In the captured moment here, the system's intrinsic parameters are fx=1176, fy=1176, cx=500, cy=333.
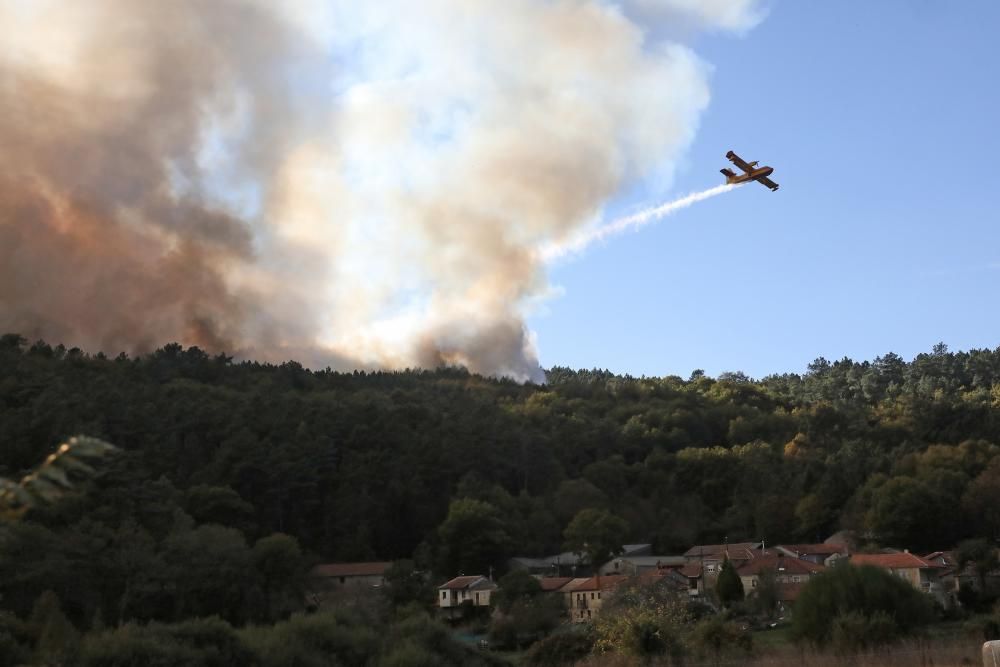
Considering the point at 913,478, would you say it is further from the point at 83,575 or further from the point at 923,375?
the point at 923,375

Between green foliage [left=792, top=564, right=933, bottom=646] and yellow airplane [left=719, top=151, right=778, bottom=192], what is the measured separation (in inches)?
561

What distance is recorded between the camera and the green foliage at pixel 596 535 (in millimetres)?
75625

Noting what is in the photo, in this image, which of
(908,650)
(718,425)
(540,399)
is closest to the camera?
(908,650)

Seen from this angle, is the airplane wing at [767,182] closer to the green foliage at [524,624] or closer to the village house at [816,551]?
the green foliage at [524,624]

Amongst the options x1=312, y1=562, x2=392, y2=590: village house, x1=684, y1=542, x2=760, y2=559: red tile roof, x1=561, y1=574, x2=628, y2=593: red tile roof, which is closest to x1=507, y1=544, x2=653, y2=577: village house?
x1=684, y1=542, x2=760, y2=559: red tile roof

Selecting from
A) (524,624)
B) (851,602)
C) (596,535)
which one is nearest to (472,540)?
→ (596,535)

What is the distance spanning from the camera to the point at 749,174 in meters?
41.6

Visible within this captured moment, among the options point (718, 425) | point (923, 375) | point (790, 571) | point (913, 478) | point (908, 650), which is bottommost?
point (908, 650)

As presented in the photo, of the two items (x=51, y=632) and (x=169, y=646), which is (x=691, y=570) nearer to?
Result: (x=169, y=646)

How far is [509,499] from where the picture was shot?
82.7 m

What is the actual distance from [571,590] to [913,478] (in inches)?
1015

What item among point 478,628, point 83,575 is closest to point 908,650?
point 478,628

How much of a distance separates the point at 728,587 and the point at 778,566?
645cm

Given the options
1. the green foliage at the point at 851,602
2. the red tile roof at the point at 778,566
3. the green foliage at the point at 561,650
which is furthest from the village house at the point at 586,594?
the green foliage at the point at 851,602
